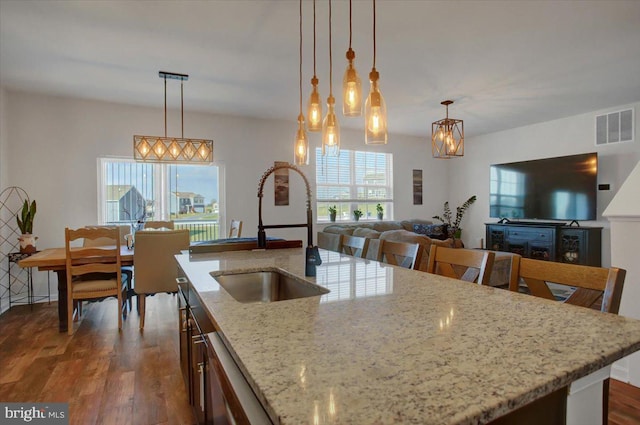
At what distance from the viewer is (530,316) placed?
0.98m

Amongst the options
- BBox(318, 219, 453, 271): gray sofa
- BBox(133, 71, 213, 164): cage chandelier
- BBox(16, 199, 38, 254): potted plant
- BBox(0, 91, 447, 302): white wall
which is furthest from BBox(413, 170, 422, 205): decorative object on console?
BBox(16, 199, 38, 254): potted plant

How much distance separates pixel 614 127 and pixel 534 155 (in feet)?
3.88

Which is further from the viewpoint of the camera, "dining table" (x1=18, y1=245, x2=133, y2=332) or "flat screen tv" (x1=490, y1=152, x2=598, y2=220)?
"flat screen tv" (x1=490, y1=152, x2=598, y2=220)

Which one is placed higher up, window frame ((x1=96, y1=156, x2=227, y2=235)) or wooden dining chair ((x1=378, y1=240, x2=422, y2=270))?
window frame ((x1=96, y1=156, x2=227, y2=235))

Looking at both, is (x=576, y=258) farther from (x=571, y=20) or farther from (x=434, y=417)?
(x=434, y=417)

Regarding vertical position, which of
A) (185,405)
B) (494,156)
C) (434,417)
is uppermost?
(494,156)

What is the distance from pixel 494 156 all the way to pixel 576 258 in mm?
2420

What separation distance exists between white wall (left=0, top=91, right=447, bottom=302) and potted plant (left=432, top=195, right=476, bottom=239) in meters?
3.05

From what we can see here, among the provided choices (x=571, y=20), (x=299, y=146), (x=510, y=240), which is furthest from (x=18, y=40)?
(x=510, y=240)

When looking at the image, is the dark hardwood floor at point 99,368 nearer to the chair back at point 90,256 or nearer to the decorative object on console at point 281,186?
the chair back at point 90,256

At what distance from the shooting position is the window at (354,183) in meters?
6.26

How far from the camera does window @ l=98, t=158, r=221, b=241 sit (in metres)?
4.75

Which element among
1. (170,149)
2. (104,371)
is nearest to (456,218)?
(170,149)

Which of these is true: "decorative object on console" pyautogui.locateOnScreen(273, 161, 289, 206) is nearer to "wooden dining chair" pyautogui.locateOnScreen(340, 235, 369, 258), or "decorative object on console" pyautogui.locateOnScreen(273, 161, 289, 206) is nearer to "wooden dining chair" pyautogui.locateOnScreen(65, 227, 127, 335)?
"wooden dining chair" pyautogui.locateOnScreen(65, 227, 127, 335)
